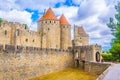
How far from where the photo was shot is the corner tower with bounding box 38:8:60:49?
45000 mm

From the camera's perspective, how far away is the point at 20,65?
24234 mm

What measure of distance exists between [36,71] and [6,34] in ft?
36.2

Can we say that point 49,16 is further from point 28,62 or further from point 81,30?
point 28,62

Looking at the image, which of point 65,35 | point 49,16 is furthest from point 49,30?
point 65,35

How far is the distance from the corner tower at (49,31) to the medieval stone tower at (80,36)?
9095 mm

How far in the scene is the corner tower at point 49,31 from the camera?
4500cm

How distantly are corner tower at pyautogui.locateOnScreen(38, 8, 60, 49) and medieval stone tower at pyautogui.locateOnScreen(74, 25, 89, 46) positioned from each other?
9.09m

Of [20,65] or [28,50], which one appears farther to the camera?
[28,50]

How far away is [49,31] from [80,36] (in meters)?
12.6

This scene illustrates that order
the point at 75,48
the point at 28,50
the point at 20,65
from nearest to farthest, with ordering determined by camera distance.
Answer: the point at 20,65
the point at 28,50
the point at 75,48

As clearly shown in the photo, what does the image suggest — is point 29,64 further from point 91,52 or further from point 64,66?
point 91,52

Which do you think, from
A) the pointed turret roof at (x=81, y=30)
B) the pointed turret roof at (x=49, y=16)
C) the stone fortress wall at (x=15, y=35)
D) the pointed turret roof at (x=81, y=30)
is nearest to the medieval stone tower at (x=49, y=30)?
the pointed turret roof at (x=49, y=16)

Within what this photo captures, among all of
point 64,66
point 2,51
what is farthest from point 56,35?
point 2,51

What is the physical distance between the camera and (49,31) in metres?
45.2
